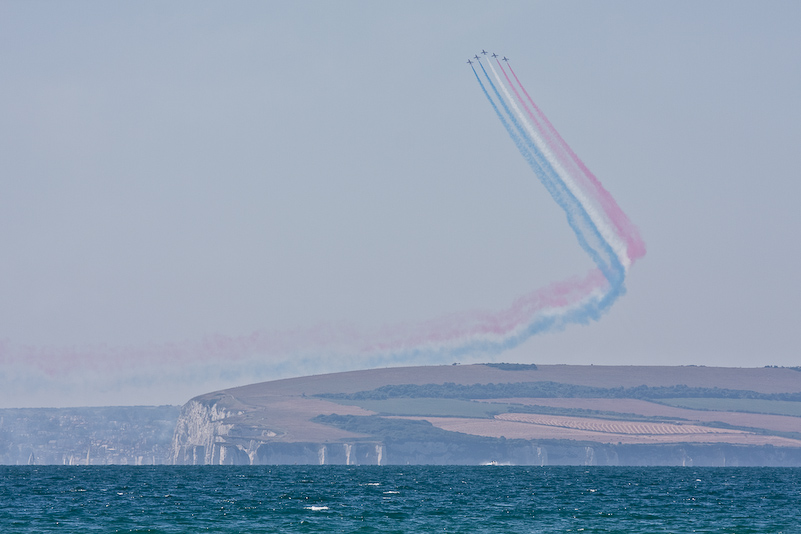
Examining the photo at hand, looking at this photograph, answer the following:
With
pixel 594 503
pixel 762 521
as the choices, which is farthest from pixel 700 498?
pixel 762 521

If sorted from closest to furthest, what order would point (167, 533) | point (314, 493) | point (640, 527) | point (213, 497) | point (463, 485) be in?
1. point (167, 533)
2. point (640, 527)
3. point (213, 497)
4. point (314, 493)
5. point (463, 485)

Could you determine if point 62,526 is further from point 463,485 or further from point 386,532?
point 463,485

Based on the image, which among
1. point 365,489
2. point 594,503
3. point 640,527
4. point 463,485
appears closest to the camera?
point 640,527

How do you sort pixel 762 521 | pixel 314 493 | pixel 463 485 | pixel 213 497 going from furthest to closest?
1. pixel 463 485
2. pixel 314 493
3. pixel 213 497
4. pixel 762 521

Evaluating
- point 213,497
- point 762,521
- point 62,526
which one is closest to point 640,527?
point 762,521

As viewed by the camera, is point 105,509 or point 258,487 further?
point 258,487

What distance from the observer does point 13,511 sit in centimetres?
9956

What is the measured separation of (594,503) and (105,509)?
50.2 m

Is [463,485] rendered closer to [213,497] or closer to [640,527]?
[213,497]

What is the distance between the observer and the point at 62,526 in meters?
85.4

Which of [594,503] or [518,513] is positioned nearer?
[518,513]

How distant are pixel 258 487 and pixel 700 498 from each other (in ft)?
195

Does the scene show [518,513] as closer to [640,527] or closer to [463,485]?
[640,527]

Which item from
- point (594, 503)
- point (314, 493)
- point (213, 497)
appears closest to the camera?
point (594, 503)
